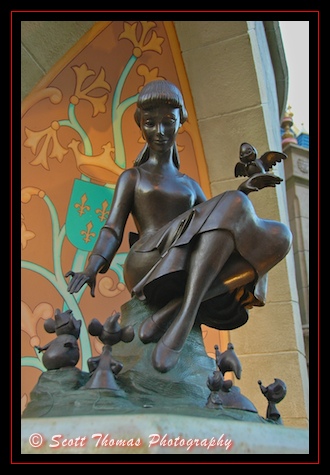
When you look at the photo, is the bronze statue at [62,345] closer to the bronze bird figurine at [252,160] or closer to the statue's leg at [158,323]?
the statue's leg at [158,323]

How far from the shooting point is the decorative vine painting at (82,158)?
1.98 m

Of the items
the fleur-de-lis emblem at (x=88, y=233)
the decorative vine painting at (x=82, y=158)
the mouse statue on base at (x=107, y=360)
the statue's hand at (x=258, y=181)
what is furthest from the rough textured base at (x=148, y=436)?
the fleur-de-lis emblem at (x=88, y=233)

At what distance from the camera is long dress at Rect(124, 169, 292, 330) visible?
0.97 m

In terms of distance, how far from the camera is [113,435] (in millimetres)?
647

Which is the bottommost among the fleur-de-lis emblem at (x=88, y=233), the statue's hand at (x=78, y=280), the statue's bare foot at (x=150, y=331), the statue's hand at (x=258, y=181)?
the statue's bare foot at (x=150, y=331)

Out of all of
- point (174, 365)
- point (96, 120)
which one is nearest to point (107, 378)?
point (174, 365)

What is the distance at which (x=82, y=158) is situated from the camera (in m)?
2.17

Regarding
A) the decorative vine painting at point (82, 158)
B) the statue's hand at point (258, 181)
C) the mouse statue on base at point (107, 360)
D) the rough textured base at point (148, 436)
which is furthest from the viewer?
the decorative vine painting at point (82, 158)
